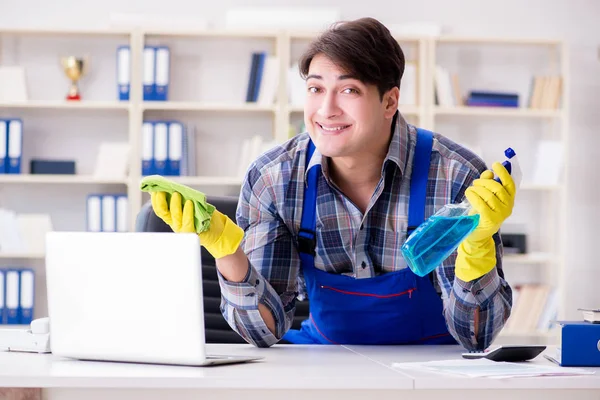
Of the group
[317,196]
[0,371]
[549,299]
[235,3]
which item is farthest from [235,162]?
[0,371]

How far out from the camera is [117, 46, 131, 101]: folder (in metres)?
4.26

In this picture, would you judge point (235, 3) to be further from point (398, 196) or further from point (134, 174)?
point (398, 196)

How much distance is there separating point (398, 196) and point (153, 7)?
2.96 meters

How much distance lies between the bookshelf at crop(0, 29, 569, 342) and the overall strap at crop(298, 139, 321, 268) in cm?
242

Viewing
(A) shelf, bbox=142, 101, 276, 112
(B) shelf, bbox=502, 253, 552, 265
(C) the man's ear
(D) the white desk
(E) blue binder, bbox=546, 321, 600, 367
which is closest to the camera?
(D) the white desk

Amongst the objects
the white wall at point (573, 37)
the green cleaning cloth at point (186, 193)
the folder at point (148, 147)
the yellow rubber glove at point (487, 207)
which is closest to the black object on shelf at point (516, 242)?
the white wall at point (573, 37)

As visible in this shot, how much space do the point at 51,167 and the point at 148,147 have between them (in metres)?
0.50

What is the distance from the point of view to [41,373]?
48.1 inches

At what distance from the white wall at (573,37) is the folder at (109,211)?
108 centimetres

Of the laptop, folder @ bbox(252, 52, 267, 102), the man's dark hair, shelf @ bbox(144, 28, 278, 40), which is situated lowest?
the laptop

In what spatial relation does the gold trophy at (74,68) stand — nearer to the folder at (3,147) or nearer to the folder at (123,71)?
the folder at (123,71)

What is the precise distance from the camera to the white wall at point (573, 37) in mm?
4559

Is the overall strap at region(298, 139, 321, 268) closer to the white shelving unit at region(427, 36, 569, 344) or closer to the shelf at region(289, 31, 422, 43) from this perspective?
the shelf at region(289, 31, 422, 43)

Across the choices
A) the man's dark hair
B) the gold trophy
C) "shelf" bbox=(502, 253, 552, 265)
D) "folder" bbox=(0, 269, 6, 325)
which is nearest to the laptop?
the man's dark hair
